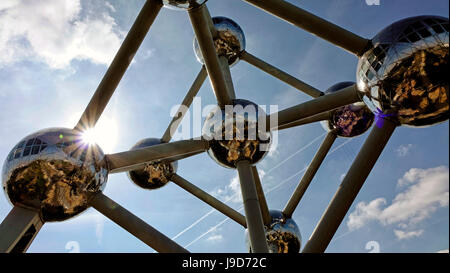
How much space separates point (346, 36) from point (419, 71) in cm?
81

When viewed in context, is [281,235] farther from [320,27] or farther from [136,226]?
[320,27]

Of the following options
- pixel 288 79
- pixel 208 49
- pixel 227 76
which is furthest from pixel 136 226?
pixel 288 79

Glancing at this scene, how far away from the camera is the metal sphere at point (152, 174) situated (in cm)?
667

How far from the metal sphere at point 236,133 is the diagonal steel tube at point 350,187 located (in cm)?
109

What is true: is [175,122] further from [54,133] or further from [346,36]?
[346,36]

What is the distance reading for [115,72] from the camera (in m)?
3.48

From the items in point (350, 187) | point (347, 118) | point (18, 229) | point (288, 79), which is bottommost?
point (18, 229)

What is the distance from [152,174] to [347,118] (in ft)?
13.4

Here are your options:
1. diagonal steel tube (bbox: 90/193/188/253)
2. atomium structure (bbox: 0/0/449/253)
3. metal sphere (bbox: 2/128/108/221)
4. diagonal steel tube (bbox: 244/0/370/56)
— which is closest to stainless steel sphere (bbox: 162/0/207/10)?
atomium structure (bbox: 0/0/449/253)

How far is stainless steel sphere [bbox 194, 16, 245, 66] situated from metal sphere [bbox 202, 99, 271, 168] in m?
2.98

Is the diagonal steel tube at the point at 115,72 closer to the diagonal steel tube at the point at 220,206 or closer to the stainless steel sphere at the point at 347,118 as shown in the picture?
the diagonal steel tube at the point at 220,206

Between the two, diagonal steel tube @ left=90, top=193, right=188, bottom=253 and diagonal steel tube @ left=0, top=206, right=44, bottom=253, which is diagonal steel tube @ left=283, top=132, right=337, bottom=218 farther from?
diagonal steel tube @ left=0, top=206, right=44, bottom=253

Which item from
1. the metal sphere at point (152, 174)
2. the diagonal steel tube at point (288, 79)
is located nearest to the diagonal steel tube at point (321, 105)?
the diagonal steel tube at point (288, 79)
